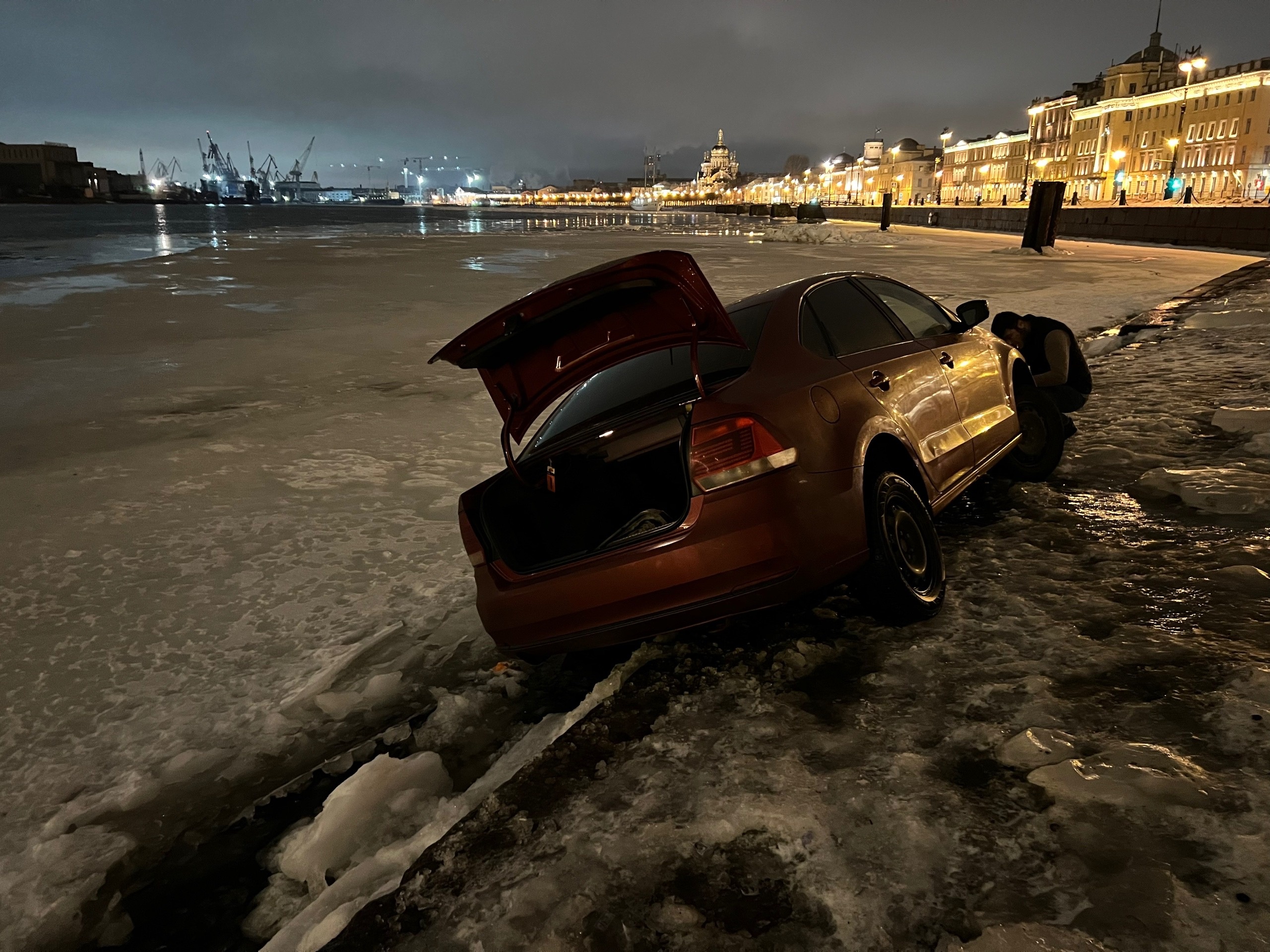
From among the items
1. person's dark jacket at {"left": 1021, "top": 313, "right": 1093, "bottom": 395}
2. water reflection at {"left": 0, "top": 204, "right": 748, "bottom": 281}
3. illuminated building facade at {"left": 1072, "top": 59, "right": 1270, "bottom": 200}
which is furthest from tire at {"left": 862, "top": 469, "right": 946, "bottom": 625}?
illuminated building facade at {"left": 1072, "top": 59, "right": 1270, "bottom": 200}

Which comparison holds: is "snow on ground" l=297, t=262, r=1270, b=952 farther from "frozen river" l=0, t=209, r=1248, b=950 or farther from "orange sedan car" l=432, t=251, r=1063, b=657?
"frozen river" l=0, t=209, r=1248, b=950

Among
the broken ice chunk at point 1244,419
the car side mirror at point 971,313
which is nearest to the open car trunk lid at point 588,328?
the car side mirror at point 971,313

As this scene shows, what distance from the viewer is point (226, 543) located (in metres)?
4.81

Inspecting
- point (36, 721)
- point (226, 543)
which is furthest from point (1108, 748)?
point (226, 543)

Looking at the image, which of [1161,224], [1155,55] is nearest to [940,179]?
[1155,55]

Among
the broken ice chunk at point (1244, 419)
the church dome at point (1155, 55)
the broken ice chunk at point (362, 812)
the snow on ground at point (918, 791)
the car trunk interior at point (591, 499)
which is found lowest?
the broken ice chunk at point (362, 812)

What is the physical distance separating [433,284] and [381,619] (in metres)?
17.2

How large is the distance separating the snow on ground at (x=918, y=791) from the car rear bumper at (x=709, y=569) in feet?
1.24

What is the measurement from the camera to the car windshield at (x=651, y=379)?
3.46 meters

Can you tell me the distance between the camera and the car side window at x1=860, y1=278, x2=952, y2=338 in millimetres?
4520

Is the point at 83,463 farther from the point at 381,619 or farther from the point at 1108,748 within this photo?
the point at 1108,748

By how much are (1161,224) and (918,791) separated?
1509 inches

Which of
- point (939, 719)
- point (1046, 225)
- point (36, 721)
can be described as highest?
point (1046, 225)

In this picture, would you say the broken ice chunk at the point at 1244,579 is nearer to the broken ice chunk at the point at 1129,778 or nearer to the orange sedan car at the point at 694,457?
the orange sedan car at the point at 694,457
